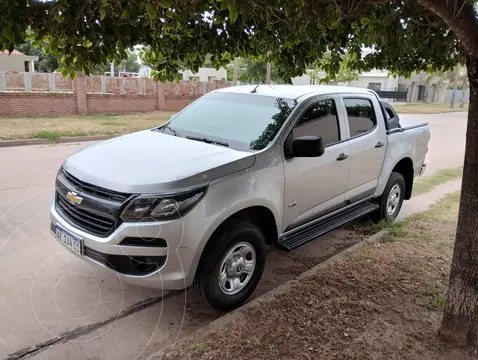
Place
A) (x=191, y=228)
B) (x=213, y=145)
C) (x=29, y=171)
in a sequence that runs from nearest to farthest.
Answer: (x=191, y=228)
(x=213, y=145)
(x=29, y=171)

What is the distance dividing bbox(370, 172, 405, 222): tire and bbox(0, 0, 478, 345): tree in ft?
6.85

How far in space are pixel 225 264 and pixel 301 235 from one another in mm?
1058

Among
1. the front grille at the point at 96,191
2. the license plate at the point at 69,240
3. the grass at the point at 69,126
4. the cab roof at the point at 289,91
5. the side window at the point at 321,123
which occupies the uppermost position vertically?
the cab roof at the point at 289,91

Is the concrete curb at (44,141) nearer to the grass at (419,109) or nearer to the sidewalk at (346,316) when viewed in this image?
the sidewalk at (346,316)

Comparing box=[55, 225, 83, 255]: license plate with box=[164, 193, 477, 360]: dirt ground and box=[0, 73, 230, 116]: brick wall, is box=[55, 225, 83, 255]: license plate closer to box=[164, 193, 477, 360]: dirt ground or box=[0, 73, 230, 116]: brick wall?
box=[164, 193, 477, 360]: dirt ground

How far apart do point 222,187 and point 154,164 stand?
0.61 m

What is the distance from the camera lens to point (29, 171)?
8.44 metres

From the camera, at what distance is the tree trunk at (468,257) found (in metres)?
2.80

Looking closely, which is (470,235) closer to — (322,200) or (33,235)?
(322,200)

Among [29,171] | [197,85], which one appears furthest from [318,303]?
[197,85]

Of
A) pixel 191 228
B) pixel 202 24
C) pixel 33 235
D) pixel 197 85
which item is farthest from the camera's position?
pixel 197 85

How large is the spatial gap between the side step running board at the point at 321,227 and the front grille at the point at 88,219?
5.30 feet

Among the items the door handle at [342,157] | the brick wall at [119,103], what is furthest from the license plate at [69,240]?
the brick wall at [119,103]

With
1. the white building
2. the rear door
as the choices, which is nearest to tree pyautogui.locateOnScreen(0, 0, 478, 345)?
the rear door
